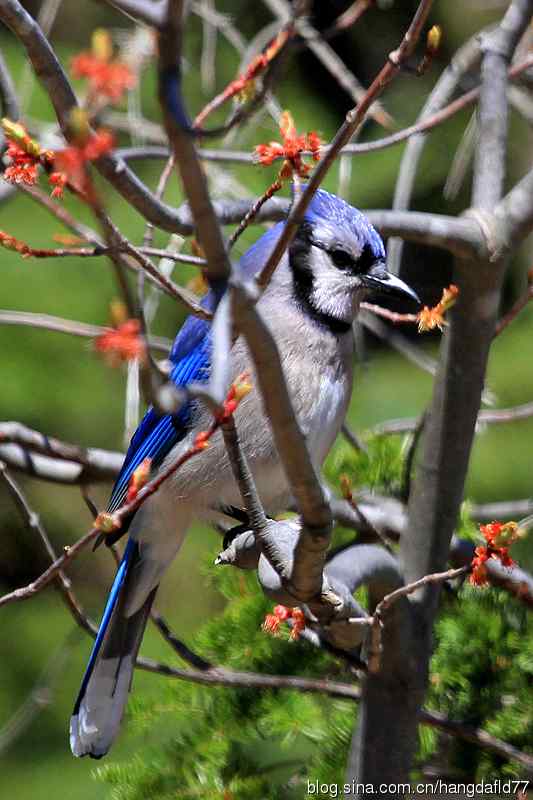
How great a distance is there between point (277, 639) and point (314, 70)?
2900 millimetres

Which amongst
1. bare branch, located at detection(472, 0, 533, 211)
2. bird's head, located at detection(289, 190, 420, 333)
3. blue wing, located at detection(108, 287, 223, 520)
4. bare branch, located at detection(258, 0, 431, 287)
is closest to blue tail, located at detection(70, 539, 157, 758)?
blue wing, located at detection(108, 287, 223, 520)

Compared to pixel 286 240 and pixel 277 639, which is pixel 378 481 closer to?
pixel 277 639

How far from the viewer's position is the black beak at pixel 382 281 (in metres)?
2.35

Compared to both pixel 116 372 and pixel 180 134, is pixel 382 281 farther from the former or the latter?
pixel 116 372

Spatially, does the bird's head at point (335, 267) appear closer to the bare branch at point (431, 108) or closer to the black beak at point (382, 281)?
the black beak at point (382, 281)

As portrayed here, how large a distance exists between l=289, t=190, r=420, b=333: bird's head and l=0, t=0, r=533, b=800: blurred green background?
3.49 feet

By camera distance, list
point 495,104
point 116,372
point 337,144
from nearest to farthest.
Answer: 1. point 337,144
2. point 495,104
3. point 116,372

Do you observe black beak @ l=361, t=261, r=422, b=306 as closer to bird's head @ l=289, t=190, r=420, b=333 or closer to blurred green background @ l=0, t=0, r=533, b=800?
bird's head @ l=289, t=190, r=420, b=333

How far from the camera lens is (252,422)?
2320 mm

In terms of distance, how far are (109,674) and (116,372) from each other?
180 centimetres

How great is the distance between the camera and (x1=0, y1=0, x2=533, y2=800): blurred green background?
12.2 ft

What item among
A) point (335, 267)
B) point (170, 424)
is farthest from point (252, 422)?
point (335, 267)

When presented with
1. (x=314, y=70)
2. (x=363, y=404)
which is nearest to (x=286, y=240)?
(x=363, y=404)

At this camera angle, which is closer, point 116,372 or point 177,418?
point 177,418
